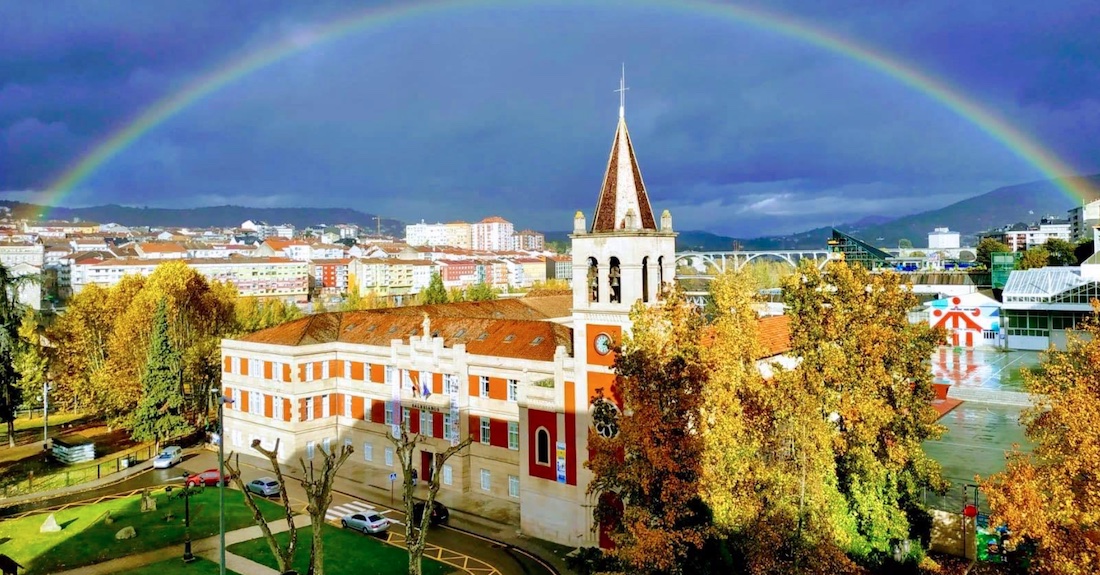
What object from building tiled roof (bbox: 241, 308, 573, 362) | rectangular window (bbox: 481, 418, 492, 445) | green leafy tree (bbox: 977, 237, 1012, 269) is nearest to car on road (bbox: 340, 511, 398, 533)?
rectangular window (bbox: 481, 418, 492, 445)

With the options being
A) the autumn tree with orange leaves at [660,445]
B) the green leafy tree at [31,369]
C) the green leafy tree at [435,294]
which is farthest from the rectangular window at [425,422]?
the green leafy tree at [435,294]

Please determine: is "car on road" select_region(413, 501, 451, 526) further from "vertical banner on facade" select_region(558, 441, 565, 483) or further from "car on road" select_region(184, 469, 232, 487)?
"car on road" select_region(184, 469, 232, 487)

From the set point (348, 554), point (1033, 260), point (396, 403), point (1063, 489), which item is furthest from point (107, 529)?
point (1033, 260)

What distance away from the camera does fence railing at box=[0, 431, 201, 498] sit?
4678cm

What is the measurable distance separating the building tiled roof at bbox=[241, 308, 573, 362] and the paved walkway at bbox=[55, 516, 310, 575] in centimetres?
1559

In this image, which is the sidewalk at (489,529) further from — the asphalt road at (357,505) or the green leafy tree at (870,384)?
the green leafy tree at (870,384)

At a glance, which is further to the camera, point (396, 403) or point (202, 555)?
point (396, 403)

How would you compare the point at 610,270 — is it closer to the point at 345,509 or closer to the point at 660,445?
the point at 660,445

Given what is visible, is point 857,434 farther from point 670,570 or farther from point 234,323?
point 234,323

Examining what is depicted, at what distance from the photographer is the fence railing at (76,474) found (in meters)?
46.8

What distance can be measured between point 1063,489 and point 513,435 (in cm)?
2843

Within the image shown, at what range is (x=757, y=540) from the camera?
22.3 meters

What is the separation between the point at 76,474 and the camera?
49.6m

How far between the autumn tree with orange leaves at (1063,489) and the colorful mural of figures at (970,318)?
8085 cm
